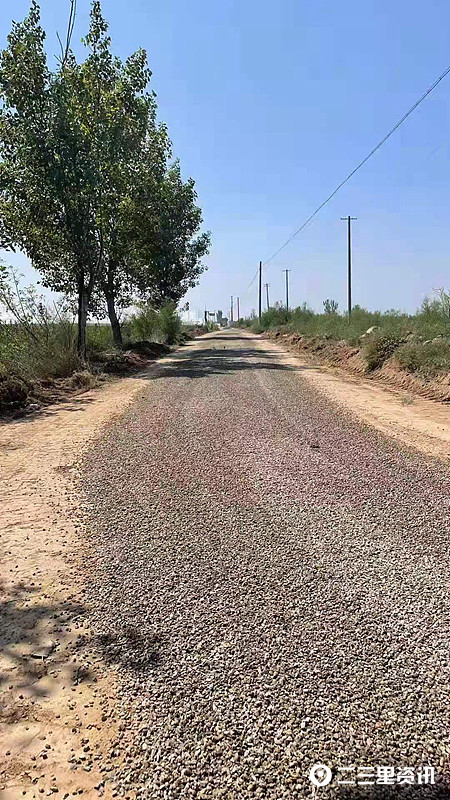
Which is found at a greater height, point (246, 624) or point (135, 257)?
point (135, 257)

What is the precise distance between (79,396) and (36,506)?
24.5ft

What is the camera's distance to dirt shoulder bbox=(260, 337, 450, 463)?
23.4 feet

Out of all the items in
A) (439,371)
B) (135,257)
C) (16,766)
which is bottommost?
(16,766)

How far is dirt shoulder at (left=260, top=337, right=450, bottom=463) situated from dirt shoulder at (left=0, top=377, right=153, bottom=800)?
429cm

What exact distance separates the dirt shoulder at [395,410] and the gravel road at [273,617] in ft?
3.31

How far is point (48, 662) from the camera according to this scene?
2695mm

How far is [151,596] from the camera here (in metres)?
3.22

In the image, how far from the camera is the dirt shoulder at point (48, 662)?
6.84 ft

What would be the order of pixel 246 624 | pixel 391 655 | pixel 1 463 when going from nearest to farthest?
1. pixel 391 655
2. pixel 246 624
3. pixel 1 463

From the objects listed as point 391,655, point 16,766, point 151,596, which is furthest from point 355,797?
point 151,596

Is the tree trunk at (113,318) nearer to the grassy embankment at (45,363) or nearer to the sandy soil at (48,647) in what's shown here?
the grassy embankment at (45,363)

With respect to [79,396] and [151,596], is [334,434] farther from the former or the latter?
[79,396]

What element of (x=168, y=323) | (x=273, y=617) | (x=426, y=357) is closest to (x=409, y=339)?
(x=426, y=357)

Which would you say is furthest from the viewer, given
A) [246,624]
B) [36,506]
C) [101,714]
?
[36,506]
